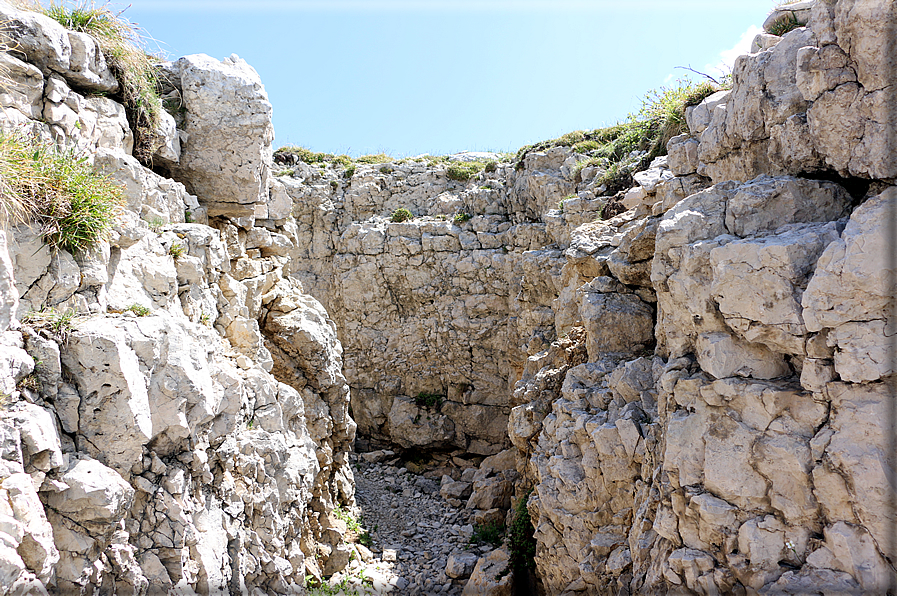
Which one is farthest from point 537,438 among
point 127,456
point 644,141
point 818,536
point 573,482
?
point 644,141

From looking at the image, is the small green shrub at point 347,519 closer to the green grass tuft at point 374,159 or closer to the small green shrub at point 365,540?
the small green shrub at point 365,540

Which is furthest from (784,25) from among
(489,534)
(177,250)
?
(489,534)

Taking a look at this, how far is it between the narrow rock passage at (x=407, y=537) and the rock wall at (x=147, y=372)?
2.03 metres

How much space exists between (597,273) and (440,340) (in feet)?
34.9

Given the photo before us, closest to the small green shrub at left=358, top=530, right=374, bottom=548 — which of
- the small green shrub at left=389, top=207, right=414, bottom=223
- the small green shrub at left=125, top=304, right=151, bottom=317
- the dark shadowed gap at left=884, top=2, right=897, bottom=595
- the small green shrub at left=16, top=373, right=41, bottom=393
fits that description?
the small green shrub at left=125, top=304, right=151, bottom=317

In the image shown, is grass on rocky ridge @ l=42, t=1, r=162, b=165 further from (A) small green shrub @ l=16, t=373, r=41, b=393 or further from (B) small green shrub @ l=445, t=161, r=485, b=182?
(B) small green shrub @ l=445, t=161, r=485, b=182

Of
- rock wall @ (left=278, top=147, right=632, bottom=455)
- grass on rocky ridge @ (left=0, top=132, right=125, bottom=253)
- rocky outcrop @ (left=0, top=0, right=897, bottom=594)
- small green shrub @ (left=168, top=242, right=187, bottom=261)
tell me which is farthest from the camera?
rock wall @ (left=278, top=147, right=632, bottom=455)

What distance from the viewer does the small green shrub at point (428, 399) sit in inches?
790

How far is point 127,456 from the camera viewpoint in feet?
19.2

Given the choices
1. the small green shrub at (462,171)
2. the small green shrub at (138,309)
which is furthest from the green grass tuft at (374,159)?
the small green shrub at (138,309)

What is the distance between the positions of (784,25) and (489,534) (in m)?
11.9

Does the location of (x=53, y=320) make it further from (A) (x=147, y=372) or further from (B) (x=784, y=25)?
(B) (x=784, y=25)

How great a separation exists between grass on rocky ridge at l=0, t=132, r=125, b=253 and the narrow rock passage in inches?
320

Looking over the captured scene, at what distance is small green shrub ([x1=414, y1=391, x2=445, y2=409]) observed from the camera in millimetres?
20078
